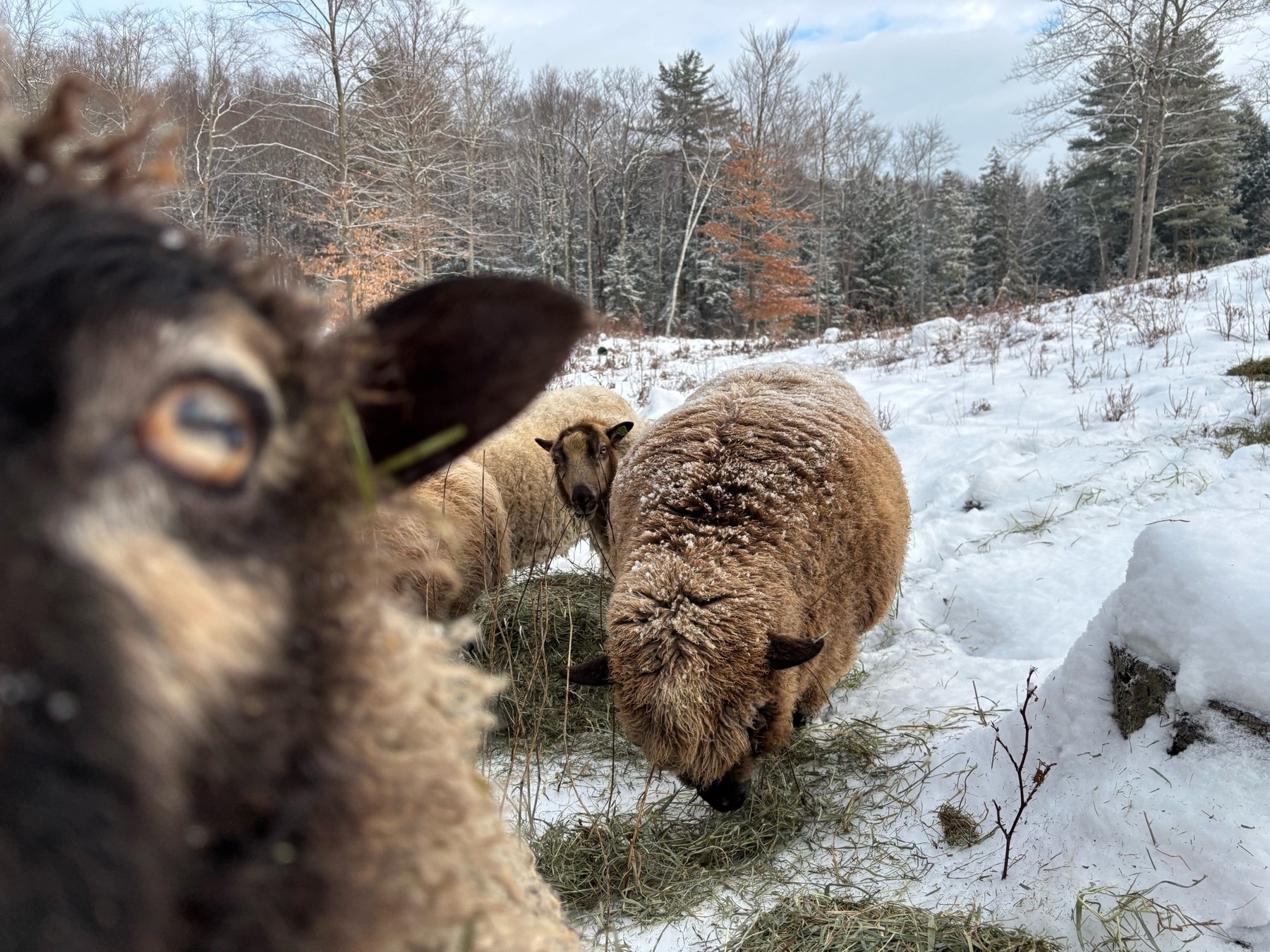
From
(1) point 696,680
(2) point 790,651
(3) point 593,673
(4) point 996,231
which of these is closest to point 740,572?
(2) point 790,651

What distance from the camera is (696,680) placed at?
287 centimetres

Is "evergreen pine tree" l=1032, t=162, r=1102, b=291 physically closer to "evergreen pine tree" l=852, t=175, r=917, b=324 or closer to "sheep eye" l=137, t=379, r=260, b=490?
"evergreen pine tree" l=852, t=175, r=917, b=324

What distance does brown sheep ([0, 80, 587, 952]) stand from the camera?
534 millimetres

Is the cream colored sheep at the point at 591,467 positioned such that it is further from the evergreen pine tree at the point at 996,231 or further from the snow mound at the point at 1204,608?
the evergreen pine tree at the point at 996,231

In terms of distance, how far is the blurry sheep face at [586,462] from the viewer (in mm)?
5648

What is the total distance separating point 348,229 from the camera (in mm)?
14906

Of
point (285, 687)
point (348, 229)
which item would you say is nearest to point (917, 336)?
point (348, 229)

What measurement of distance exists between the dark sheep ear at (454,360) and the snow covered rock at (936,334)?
14.6 m

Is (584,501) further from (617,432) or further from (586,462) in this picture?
(617,432)

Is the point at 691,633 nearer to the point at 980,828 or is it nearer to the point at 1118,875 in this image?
the point at 980,828

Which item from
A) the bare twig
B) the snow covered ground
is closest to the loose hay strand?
the snow covered ground

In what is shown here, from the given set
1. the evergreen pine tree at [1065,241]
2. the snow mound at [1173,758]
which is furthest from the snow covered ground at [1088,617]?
the evergreen pine tree at [1065,241]

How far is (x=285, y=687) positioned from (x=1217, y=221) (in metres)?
40.9

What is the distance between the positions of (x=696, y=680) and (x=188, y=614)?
2.48 meters
